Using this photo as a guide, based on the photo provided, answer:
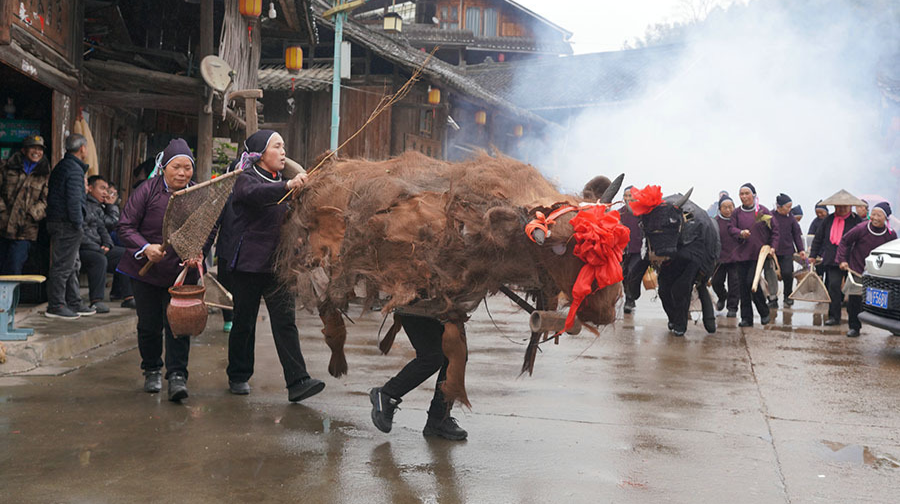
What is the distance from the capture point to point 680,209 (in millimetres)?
9320

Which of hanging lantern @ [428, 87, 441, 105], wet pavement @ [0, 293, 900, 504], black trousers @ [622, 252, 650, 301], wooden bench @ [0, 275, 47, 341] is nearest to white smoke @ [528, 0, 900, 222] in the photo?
hanging lantern @ [428, 87, 441, 105]

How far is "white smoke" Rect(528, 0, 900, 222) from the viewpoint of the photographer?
26312 mm

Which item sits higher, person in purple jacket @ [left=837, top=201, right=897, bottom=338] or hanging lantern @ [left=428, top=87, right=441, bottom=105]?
hanging lantern @ [left=428, top=87, right=441, bottom=105]

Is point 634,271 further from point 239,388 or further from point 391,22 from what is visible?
point 391,22

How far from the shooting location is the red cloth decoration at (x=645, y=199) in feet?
27.7

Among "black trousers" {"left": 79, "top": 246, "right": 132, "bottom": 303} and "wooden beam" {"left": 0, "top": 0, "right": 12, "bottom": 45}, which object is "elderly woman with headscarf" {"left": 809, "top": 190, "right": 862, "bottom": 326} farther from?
"wooden beam" {"left": 0, "top": 0, "right": 12, "bottom": 45}

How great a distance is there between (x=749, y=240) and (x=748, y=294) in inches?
34.3

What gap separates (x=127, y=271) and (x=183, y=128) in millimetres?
9025

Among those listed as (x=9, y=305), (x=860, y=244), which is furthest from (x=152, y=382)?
(x=860, y=244)

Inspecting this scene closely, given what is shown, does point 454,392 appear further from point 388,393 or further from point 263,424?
point 263,424

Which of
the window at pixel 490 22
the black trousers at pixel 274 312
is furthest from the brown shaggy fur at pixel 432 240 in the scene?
the window at pixel 490 22

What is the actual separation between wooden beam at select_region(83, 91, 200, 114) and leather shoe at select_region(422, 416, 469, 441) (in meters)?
6.57

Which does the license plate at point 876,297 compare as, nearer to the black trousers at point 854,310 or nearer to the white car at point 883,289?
the white car at point 883,289

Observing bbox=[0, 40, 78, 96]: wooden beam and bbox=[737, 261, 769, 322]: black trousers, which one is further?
bbox=[737, 261, 769, 322]: black trousers
